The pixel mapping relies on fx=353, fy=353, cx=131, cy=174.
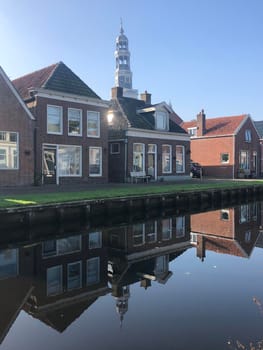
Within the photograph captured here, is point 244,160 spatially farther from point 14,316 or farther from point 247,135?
point 14,316

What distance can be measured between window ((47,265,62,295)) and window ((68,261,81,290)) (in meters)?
0.23

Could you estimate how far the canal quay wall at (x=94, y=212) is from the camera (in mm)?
12789

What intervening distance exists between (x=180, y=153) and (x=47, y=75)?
14.3m

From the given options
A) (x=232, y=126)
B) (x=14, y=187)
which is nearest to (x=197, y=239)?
(x=14, y=187)

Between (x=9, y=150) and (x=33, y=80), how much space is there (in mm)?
6927

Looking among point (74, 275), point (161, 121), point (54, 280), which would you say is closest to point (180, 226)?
point (74, 275)

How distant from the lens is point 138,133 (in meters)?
28.8

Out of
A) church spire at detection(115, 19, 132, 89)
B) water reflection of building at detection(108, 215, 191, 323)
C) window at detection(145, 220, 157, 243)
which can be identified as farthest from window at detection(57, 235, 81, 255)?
church spire at detection(115, 19, 132, 89)

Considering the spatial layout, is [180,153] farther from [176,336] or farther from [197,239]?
[176,336]

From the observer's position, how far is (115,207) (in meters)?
16.4

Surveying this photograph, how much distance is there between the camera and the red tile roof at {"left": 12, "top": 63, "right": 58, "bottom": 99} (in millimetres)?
24047

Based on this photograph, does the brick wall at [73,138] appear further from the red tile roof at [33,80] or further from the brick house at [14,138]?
the red tile roof at [33,80]

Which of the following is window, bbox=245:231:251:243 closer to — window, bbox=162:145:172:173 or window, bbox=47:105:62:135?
window, bbox=47:105:62:135

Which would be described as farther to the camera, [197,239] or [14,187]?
[14,187]
